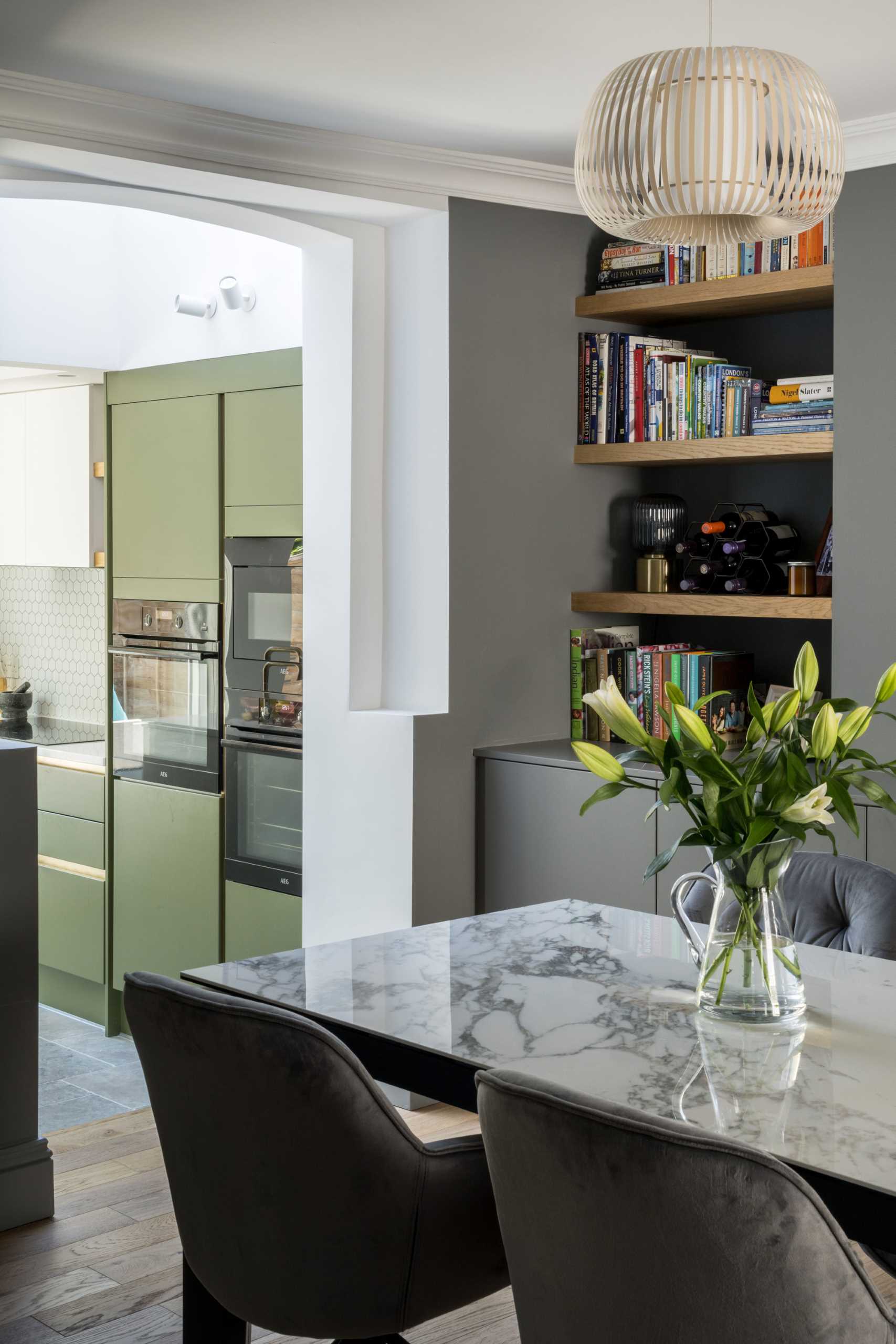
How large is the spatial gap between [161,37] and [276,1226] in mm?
2340

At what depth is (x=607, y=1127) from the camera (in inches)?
52.0

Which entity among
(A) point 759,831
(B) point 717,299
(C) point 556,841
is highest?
(B) point 717,299

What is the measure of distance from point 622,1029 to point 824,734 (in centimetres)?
48

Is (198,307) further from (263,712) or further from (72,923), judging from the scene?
(72,923)

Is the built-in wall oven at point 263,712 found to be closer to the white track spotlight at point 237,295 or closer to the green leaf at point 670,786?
the white track spotlight at point 237,295

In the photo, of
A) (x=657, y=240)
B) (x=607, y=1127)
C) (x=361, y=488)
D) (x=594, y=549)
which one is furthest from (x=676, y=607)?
(x=607, y=1127)

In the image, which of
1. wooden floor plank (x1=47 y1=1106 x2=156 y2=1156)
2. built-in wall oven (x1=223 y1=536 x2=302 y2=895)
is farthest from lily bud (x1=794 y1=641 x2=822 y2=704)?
built-in wall oven (x1=223 y1=536 x2=302 y2=895)

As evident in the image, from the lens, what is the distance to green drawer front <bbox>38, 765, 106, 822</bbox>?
18.4 feet

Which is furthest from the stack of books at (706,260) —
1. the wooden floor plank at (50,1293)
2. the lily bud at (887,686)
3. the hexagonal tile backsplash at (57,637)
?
the wooden floor plank at (50,1293)

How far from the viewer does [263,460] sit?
4809 mm

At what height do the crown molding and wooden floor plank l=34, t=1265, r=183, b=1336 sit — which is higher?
the crown molding

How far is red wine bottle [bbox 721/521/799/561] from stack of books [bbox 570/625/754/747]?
304mm

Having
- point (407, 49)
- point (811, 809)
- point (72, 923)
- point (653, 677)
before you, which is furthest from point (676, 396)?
point (72, 923)

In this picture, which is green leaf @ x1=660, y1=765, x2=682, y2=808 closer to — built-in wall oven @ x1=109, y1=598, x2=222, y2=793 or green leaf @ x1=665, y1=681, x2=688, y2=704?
green leaf @ x1=665, y1=681, x2=688, y2=704
